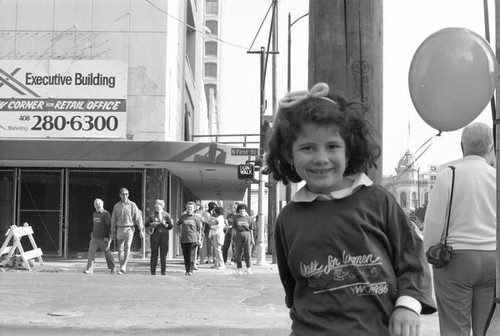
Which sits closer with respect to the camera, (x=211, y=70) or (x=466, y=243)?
(x=466, y=243)

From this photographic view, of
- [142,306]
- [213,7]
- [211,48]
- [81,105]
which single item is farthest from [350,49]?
[213,7]

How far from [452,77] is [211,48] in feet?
320

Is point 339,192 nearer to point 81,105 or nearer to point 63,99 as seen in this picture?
point 81,105

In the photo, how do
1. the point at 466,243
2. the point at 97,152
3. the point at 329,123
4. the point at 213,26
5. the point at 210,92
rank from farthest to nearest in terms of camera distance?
the point at 213,26 < the point at 210,92 < the point at 97,152 < the point at 466,243 < the point at 329,123

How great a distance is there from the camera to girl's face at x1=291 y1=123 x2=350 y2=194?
2604mm

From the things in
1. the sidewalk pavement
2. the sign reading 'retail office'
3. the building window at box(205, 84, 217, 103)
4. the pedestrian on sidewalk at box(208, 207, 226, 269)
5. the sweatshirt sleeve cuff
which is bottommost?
the sidewalk pavement

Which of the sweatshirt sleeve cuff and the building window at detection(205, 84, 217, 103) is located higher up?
the building window at detection(205, 84, 217, 103)

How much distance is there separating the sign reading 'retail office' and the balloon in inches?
602

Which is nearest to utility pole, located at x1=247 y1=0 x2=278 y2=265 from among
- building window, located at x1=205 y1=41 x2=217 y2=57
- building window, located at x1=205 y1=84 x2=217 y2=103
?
building window, located at x1=205 y1=84 x2=217 y2=103

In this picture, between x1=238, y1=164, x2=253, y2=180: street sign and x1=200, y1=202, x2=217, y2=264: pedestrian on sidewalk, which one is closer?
x1=238, y1=164, x2=253, y2=180: street sign

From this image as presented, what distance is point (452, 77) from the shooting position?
163 inches

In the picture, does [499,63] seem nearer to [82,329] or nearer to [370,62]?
[370,62]

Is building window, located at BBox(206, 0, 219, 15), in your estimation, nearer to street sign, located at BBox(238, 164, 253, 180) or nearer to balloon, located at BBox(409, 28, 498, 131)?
street sign, located at BBox(238, 164, 253, 180)

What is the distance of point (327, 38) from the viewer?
375 cm
